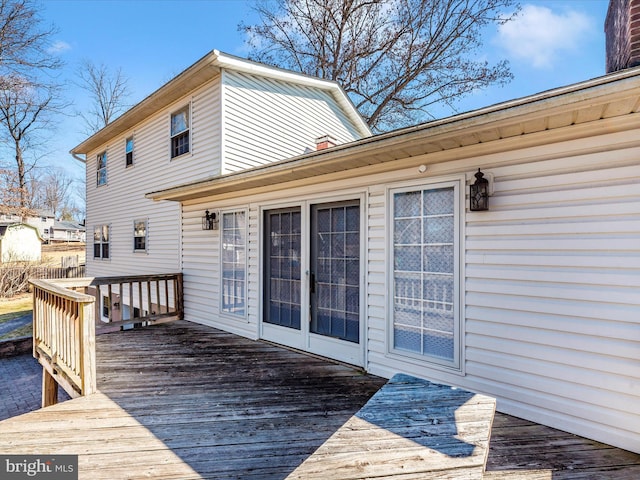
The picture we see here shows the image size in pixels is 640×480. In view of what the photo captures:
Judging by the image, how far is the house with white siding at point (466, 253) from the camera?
2.43 m

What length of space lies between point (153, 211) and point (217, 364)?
16.8ft

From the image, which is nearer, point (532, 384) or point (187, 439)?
point (187, 439)

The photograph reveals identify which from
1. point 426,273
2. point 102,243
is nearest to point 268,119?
point 426,273

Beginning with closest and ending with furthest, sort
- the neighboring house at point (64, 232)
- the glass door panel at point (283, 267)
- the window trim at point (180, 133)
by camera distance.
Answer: the glass door panel at point (283, 267) → the window trim at point (180, 133) → the neighboring house at point (64, 232)

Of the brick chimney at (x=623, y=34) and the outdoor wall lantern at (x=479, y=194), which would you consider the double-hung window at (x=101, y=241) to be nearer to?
the outdoor wall lantern at (x=479, y=194)

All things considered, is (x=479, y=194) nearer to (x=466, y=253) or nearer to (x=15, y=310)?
(x=466, y=253)

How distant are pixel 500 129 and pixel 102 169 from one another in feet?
37.2

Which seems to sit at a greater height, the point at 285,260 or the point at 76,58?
the point at 76,58

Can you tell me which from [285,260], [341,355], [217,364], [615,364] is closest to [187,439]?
[217,364]

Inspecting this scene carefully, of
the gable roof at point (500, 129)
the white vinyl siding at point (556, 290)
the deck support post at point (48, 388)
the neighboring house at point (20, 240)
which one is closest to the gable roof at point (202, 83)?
the gable roof at point (500, 129)

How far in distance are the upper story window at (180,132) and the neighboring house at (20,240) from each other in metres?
18.0

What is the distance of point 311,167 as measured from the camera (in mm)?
3977

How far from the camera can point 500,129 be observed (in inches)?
107

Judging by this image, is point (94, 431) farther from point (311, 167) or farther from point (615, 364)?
point (615, 364)
